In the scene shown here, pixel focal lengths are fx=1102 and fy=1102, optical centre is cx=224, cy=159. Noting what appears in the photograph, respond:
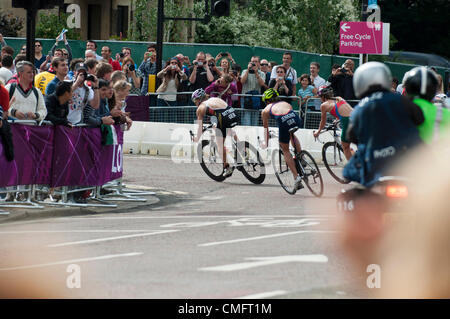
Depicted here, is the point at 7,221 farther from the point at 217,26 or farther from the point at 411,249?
the point at 217,26

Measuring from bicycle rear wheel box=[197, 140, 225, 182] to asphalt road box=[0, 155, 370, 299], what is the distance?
2094mm

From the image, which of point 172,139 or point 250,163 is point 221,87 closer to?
point 250,163

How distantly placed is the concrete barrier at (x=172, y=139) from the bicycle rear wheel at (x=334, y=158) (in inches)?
141

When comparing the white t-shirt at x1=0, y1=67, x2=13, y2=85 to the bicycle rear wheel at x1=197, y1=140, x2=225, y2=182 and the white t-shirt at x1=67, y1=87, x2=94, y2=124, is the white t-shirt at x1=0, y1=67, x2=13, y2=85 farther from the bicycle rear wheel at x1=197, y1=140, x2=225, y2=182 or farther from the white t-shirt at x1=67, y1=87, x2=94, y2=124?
the bicycle rear wheel at x1=197, y1=140, x2=225, y2=182

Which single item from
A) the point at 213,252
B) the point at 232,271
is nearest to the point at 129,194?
the point at 213,252

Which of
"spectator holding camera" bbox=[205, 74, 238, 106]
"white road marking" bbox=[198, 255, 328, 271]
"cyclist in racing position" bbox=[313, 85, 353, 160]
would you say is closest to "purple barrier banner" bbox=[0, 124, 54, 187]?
"white road marking" bbox=[198, 255, 328, 271]

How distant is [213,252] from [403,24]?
176 feet

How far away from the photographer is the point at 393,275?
7.77m

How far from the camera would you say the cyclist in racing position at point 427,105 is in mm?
8102

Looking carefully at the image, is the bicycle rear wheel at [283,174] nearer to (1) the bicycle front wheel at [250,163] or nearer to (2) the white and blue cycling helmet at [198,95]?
(1) the bicycle front wheel at [250,163]

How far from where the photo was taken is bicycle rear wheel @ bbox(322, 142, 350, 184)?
763 inches

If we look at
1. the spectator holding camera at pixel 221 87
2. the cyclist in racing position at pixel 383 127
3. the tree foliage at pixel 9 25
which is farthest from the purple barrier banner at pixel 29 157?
the tree foliage at pixel 9 25

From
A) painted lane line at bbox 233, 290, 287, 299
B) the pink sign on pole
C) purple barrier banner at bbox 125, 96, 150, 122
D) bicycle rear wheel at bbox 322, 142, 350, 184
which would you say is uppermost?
the pink sign on pole

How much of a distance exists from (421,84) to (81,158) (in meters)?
7.93
